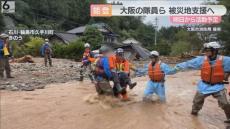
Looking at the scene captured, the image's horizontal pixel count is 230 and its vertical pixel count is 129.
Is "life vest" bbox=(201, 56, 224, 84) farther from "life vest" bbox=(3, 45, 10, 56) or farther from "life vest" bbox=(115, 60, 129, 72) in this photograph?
"life vest" bbox=(3, 45, 10, 56)

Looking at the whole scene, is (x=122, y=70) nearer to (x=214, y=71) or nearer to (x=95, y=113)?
(x=95, y=113)

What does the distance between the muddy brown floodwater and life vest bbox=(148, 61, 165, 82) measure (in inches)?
27.8

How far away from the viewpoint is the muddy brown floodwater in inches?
396

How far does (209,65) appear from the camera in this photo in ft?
32.2

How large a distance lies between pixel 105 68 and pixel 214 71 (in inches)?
123

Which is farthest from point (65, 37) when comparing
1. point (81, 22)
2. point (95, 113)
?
point (95, 113)

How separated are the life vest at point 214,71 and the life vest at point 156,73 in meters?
2.18

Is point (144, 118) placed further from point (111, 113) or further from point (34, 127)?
point (34, 127)

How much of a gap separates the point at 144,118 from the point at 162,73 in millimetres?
1787

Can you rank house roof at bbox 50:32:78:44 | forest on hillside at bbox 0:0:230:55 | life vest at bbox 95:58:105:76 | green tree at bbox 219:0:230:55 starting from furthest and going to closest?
forest on hillside at bbox 0:0:230:55
house roof at bbox 50:32:78:44
green tree at bbox 219:0:230:55
life vest at bbox 95:58:105:76

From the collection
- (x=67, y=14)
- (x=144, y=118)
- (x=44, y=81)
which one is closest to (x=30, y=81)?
(x=44, y=81)

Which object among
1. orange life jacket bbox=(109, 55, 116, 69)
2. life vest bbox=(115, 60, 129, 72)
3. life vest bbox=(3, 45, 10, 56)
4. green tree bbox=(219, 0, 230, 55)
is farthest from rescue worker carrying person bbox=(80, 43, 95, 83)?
green tree bbox=(219, 0, 230, 55)

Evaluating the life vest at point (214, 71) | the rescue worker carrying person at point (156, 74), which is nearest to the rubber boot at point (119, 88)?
the rescue worker carrying person at point (156, 74)

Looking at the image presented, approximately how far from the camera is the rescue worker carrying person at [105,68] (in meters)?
11.8
